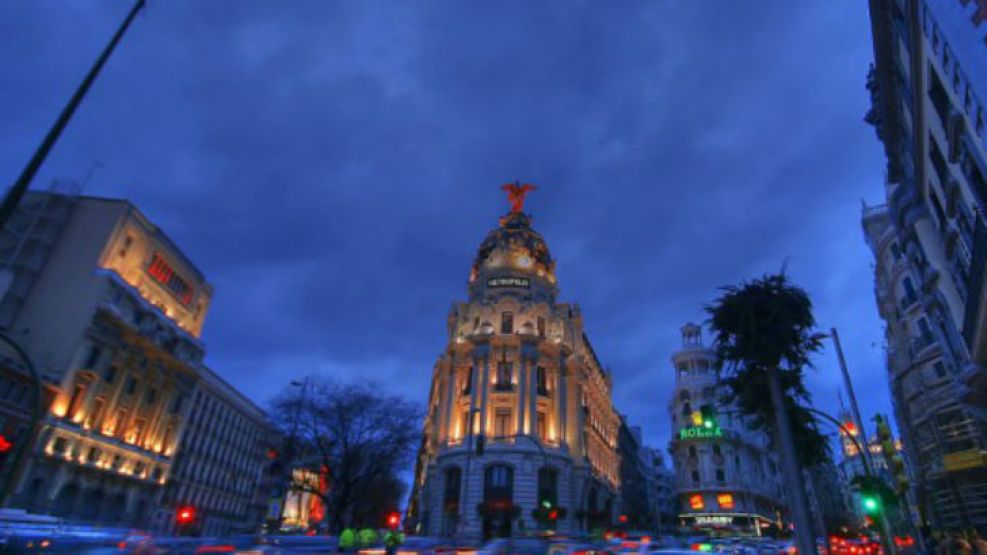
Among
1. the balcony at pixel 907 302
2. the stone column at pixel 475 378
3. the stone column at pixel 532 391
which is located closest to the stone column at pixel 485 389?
the stone column at pixel 475 378

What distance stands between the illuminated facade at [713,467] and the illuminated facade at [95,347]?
63.4m

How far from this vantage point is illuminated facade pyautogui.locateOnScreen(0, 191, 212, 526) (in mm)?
42312

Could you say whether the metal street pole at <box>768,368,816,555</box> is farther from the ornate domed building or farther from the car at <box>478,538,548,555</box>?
the ornate domed building

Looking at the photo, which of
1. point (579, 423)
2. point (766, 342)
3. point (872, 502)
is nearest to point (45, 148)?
point (766, 342)

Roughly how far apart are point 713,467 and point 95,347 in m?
76.2

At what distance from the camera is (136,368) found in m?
50.0

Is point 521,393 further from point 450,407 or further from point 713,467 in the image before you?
point 713,467

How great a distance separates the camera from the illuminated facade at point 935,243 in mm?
15758

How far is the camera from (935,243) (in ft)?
92.8

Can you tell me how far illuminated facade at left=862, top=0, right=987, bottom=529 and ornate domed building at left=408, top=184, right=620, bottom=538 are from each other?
27096 millimetres

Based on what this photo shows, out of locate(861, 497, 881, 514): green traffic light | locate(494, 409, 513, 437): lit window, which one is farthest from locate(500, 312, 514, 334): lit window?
locate(861, 497, 881, 514): green traffic light

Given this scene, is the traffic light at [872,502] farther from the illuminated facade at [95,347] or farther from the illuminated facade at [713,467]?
the illuminated facade at [95,347]

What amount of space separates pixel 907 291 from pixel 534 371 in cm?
3087

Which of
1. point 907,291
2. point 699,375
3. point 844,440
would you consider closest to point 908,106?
point 907,291
